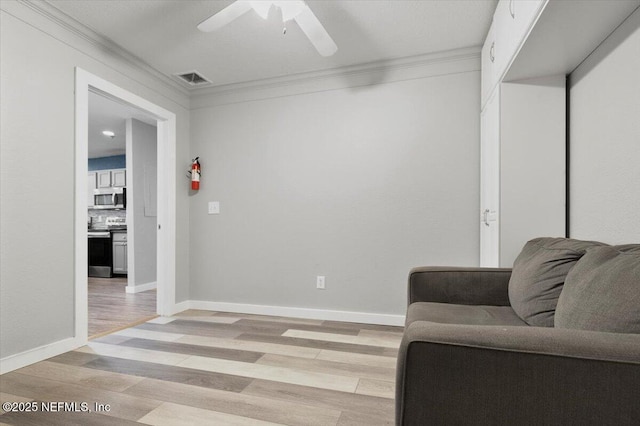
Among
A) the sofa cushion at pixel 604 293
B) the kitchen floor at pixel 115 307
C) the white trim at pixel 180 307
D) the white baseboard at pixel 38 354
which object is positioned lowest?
the kitchen floor at pixel 115 307

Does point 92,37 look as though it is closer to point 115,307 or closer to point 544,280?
point 115,307

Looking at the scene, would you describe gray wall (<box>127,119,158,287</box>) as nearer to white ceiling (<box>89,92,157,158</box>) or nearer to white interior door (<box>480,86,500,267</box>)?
white ceiling (<box>89,92,157,158</box>)

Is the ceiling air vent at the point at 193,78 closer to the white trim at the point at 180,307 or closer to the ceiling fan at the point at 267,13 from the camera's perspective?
the ceiling fan at the point at 267,13

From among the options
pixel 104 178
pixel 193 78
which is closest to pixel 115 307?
pixel 193 78

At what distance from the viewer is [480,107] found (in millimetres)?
2834

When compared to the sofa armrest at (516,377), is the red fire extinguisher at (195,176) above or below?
above

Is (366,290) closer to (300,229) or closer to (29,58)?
(300,229)

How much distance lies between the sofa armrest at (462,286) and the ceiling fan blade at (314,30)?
1.62 metres

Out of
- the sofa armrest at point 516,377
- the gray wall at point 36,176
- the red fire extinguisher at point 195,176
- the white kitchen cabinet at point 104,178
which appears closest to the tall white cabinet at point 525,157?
the sofa armrest at point 516,377

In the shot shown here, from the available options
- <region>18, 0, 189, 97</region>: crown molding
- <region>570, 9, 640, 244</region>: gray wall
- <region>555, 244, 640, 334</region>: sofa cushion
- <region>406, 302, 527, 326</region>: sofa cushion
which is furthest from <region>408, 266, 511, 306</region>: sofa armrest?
<region>18, 0, 189, 97</region>: crown molding

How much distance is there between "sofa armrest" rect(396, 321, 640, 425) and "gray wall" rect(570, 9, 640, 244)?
3.32 feet

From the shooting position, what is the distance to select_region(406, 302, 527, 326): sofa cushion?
149cm

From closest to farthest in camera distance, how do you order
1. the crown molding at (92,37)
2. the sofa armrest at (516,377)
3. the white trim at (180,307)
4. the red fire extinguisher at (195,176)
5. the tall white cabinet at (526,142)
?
the sofa armrest at (516,377) → the tall white cabinet at (526,142) → the crown molding at (92,37) → the white trim at (180,307) → the red fire extinguisher at (195,176)

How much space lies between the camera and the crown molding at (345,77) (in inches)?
114
